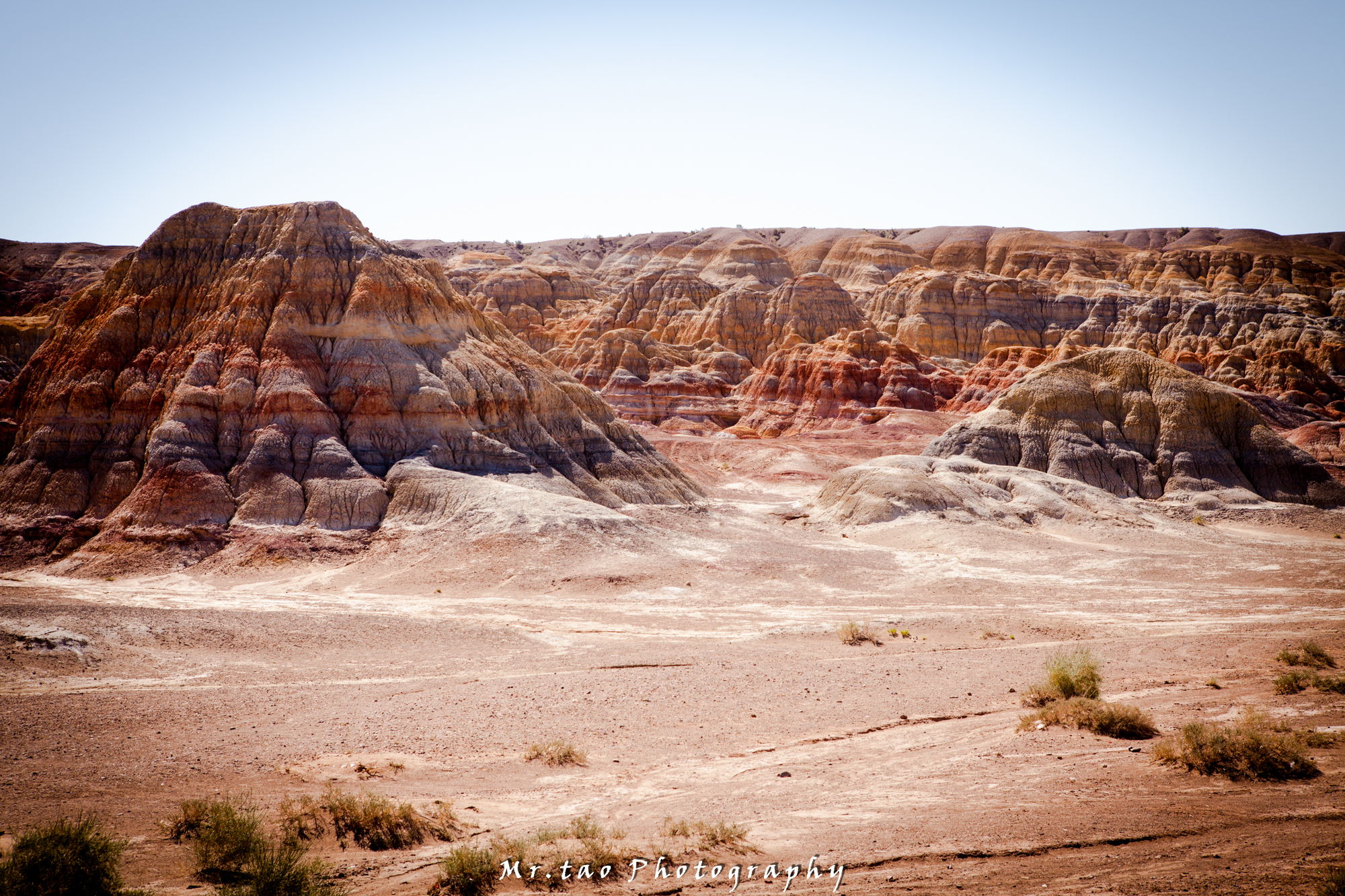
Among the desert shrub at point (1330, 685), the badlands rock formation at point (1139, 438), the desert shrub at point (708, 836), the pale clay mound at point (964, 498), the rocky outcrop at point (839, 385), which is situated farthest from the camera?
the rocky outcrop at point (839, 385)

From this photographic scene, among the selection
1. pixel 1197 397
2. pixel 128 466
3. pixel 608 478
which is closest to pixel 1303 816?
pixel 608 478

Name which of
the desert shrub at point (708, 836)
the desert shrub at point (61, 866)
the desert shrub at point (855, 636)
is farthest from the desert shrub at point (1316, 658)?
the desert shrub at point (61, 866)

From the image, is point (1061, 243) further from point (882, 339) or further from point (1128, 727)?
point (1128, 727)

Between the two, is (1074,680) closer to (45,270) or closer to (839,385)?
(839,385)

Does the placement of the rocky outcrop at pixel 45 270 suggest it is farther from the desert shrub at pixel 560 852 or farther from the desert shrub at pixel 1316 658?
the desert shrub at pixel 1316 658

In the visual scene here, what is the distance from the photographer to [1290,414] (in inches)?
3056

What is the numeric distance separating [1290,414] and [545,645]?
83.3 metres

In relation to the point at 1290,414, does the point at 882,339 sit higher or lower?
higher

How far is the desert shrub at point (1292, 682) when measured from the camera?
605 inches

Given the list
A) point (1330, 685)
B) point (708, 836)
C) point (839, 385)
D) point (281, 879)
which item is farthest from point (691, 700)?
point (839, 385)

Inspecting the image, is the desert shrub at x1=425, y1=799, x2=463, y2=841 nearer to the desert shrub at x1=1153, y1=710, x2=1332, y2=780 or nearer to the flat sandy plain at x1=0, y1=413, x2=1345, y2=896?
the flat sandy plain at x1=0, y1=413, x2=1345, y2=896

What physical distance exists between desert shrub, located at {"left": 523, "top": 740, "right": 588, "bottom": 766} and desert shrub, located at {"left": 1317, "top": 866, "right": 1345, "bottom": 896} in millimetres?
9157

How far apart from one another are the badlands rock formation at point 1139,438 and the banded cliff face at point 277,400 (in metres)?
21.4

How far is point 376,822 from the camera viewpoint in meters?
10.0
